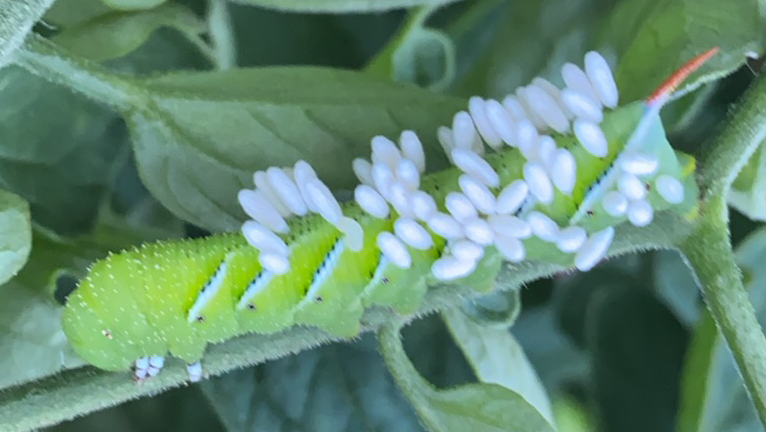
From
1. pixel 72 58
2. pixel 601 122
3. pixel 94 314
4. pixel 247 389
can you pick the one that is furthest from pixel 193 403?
pixel 601 122

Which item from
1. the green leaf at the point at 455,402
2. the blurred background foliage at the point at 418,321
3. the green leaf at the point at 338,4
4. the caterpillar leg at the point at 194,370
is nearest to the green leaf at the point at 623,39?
the blurred background foliage at the point at 418,321

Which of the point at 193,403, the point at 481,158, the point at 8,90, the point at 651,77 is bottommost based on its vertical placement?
the point at 193,403

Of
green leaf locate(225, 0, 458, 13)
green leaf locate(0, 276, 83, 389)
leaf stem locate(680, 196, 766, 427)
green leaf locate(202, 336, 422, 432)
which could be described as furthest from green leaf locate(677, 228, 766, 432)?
green leaf locate(0, 276, 83, 389)

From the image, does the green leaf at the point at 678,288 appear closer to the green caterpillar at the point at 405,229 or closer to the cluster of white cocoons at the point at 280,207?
the green caterpillar at the point at 405,229

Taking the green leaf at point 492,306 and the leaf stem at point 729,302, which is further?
the green leaf at point 492,306

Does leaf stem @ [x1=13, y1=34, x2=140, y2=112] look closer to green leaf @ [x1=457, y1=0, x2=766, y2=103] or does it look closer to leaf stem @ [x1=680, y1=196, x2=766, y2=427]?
green leaf @ [x1=457, y1=0, x2=766, y2=103]

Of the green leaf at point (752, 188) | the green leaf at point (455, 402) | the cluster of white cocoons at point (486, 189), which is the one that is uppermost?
the green leaf at point (752, 188)

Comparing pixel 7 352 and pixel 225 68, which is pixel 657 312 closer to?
pixel 225 68
